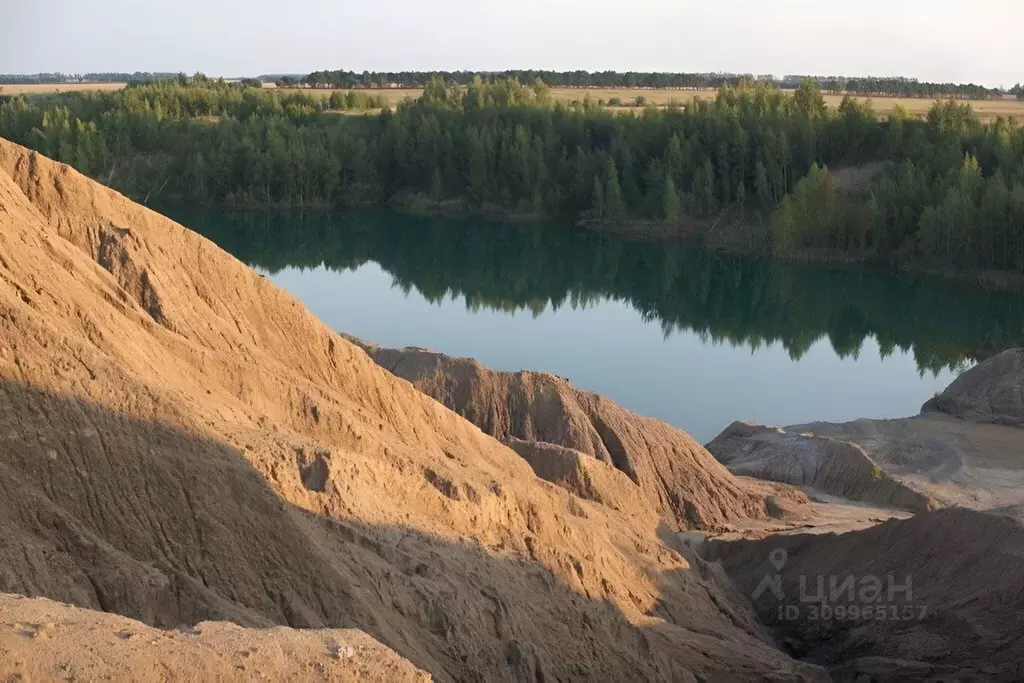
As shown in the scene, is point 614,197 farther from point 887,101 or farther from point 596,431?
point 887,101

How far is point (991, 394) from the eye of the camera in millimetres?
30828

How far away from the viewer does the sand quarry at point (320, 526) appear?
8.82m

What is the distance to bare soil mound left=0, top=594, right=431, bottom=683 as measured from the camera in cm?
651

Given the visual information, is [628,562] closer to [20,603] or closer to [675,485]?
[675,485]

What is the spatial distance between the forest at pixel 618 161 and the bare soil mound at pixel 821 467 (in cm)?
3044

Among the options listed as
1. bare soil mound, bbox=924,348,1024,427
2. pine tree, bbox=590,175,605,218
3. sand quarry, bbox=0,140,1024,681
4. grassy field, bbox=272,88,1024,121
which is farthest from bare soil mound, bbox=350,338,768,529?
grassy field, bbox=272,88,1024,121

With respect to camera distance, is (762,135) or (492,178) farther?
(492,178)

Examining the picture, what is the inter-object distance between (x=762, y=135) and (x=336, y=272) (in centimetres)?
2590

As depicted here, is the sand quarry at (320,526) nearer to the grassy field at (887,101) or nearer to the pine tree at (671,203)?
the pine tree at (671,203)

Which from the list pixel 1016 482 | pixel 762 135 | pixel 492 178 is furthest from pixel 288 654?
pixel 492 178

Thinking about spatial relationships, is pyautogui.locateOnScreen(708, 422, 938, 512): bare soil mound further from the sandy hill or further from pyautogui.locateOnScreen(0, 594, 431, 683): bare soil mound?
pyautogui.locateOnScreen(0, 594, 431, 683): bare soil mound

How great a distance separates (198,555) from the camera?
384 inches

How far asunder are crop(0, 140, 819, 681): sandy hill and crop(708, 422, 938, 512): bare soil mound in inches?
307

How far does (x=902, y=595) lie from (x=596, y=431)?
618cm
